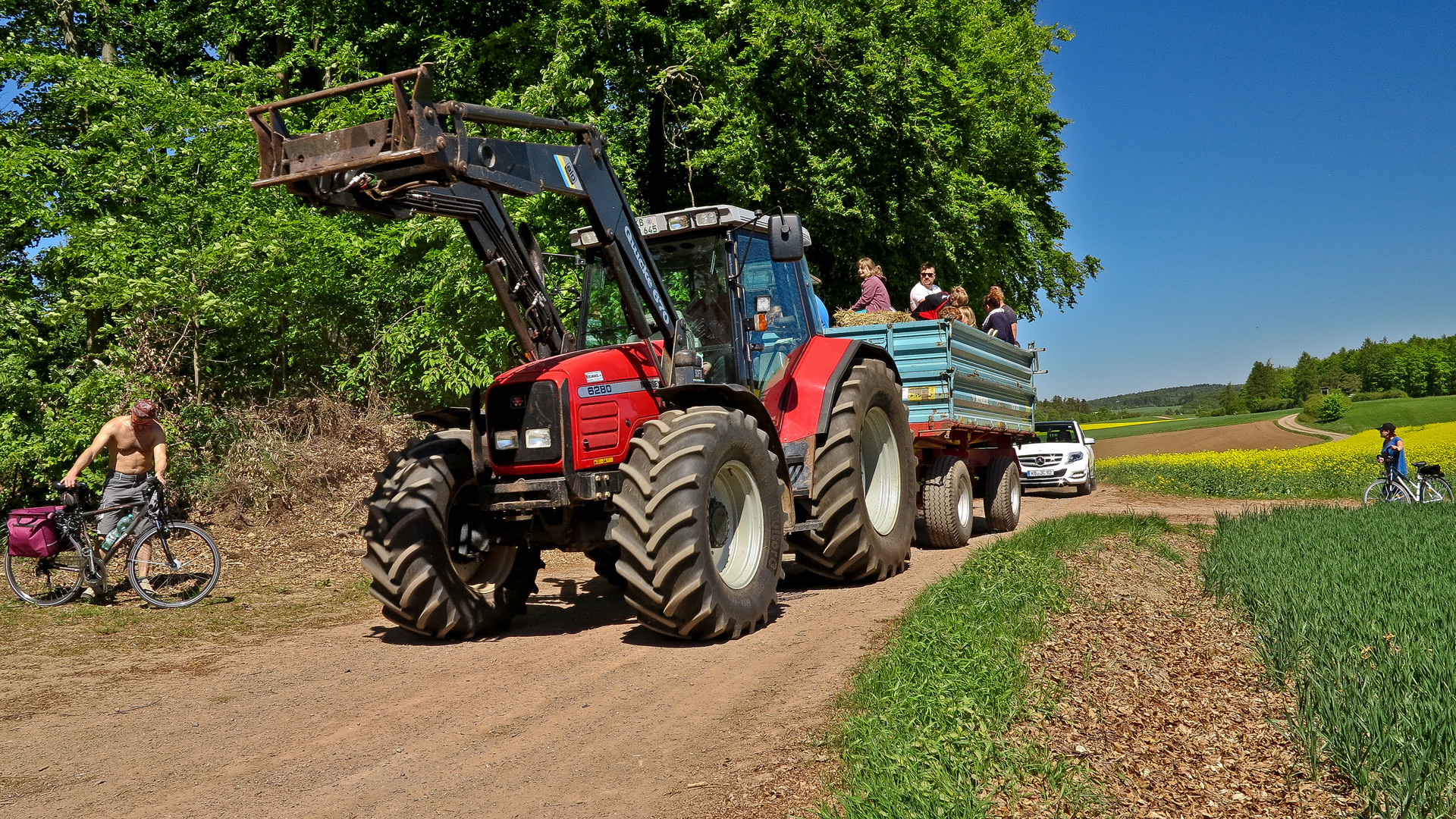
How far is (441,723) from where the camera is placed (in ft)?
16.6

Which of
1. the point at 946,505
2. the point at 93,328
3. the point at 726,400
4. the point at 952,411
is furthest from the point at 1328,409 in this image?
the point at 726,400

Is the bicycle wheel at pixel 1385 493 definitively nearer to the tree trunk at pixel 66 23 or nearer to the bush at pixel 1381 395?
the tree trunk at pixel 66 23

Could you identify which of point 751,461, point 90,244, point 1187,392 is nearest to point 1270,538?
point 751,461

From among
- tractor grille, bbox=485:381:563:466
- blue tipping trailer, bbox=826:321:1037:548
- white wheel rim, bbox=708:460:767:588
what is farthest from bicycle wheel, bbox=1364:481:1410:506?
tractor grille, bbox=485:381:563:466

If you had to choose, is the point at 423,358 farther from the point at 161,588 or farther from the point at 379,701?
the point at 379,701

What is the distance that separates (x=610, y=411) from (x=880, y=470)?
3.29 metres

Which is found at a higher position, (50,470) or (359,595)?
(50,470)

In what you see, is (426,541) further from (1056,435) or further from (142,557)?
(1056,435)

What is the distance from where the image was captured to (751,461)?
22.7ft

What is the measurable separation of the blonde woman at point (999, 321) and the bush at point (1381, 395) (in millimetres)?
69897

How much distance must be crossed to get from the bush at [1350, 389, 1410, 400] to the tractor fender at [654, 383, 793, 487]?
7697 cm

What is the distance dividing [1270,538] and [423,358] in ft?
31.4

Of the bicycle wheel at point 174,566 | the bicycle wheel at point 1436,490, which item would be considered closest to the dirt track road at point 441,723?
the bicycle wheel at point 174,566

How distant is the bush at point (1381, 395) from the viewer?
73488 mm
